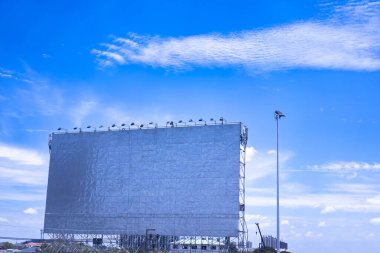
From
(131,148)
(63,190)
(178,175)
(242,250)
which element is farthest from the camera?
(63,190)

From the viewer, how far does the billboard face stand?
189ft

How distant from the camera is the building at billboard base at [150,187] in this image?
188 feet

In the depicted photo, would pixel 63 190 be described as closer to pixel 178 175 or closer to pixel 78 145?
pixel 78 145

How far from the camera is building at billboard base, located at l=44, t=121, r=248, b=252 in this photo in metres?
57.4

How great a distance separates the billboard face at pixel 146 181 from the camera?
57.8 m

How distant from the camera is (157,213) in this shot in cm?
6119

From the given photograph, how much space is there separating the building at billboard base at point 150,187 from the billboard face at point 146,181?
0.37 feet

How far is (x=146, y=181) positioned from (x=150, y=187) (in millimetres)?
995

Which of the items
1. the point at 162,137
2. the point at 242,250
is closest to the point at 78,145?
the point at 162,137

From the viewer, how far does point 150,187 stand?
2452 inches

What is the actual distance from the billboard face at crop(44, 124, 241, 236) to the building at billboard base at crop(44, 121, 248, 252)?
0.37 feet

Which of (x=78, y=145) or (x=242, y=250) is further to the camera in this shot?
(x=78, y=145)

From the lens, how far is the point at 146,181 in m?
62.8

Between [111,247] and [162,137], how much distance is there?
50.0ft
